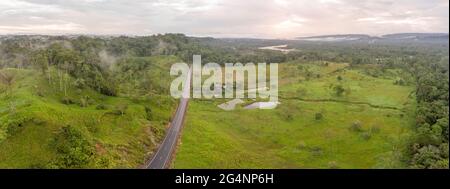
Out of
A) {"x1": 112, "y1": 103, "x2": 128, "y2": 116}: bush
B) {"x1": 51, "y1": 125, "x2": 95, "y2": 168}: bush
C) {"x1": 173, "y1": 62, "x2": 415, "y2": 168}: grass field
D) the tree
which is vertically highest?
the tree

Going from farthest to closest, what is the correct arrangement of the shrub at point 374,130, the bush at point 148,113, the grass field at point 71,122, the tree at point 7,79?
the tree at point 7,79
the bush at point 148,113
the shrub at point 374,130
the grass field at point 71,122

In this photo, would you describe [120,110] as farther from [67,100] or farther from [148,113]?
[67,100]

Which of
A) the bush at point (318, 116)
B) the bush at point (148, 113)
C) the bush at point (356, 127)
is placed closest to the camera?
the bush at point (356, 127)

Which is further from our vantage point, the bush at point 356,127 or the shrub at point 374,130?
→ the bush at point 356,127

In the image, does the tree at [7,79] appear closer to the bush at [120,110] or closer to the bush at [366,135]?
the bush at [120,110]

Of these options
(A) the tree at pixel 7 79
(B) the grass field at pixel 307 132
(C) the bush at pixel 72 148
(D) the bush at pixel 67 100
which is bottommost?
(B) the grass field at pixel 307 132

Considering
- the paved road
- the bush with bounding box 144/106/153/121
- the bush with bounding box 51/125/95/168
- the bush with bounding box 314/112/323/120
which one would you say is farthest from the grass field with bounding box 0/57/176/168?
the bush with bounding box 314/112/323/120

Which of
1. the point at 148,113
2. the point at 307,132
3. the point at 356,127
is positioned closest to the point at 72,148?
the point at 148,113

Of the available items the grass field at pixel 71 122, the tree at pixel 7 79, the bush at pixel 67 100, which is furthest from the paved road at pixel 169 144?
the tree at pixel 7 79

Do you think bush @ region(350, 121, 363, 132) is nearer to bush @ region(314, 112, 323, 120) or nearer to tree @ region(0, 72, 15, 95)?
bush @ region(314, 112, 323, 120)
